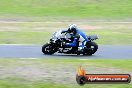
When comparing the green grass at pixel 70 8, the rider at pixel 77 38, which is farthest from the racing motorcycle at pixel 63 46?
the green grass at pixel 70 8

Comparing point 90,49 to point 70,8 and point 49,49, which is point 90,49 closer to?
point 49,49

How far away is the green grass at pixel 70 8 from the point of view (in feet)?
143

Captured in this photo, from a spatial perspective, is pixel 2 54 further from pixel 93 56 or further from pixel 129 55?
pixel 129 55

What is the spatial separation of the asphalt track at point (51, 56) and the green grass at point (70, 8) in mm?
18095

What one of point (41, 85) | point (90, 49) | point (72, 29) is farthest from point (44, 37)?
point (41, 85)

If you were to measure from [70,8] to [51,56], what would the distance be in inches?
965

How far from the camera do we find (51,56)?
21797mm

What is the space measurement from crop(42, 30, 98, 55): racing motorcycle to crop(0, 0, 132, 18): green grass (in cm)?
2009

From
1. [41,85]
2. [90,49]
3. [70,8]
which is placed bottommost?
[41,85]

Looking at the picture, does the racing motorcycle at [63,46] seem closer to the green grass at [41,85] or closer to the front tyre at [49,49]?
the front tyre at [49,49]

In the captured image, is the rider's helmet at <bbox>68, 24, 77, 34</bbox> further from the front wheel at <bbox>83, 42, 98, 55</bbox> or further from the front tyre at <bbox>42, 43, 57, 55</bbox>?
the front tyre at <bbox>42, 43, 57, 55</bbox>

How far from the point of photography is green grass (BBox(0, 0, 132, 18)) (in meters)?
43.5

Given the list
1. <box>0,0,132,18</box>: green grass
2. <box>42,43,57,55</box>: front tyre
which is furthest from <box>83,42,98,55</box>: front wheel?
<box>0,0,132,18</box>: green grass

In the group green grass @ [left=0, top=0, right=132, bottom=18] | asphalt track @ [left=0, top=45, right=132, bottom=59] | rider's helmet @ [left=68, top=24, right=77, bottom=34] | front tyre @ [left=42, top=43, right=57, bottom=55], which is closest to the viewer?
asphalt track @ [left=0, top=45, right=132, bottom=59]
